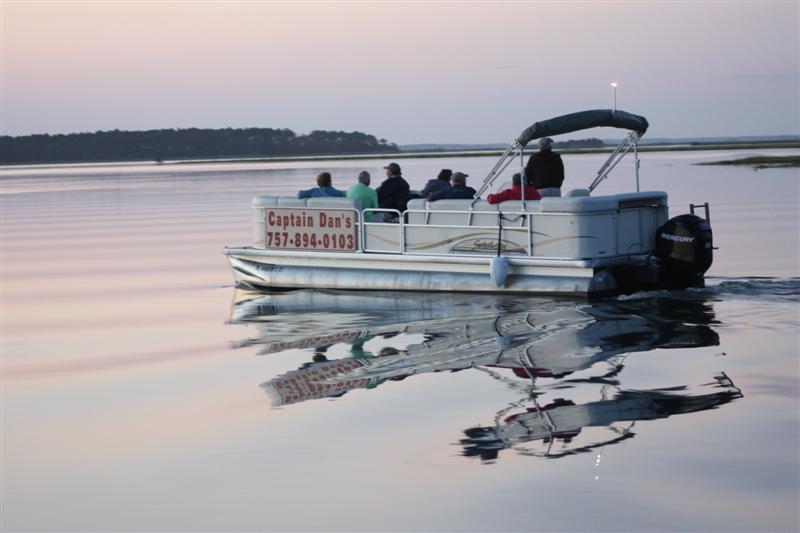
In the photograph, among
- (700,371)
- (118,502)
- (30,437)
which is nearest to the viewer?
(118,502)

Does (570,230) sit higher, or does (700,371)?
(570,230)

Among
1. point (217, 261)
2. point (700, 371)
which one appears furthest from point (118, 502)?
point (217, 261)

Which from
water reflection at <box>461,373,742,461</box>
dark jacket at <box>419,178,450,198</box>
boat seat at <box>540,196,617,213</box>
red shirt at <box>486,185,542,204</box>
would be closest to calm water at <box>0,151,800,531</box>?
water reflection at <box>461,373,742,461</box>

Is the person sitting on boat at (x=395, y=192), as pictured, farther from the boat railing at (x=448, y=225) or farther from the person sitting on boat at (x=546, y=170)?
the person sitting on boat at (x=546, y=170)

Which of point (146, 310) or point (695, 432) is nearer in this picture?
point (695, 432)

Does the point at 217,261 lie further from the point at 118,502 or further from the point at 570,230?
the point at 118,502

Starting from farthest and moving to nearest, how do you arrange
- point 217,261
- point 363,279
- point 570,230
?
point 217,261, point 363,279, point 570,230

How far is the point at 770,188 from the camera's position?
40906mm

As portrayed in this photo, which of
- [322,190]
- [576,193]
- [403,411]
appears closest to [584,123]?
[576,193]

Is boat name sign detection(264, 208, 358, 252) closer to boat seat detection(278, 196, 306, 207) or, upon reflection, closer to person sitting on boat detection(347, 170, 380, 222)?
boat seat detection(278, 196, 306, 207)

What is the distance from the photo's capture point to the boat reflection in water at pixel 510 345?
8.11 metres

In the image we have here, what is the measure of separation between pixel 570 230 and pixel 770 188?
29.1 m

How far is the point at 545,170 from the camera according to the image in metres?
15.1

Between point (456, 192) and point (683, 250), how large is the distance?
10.5ft
